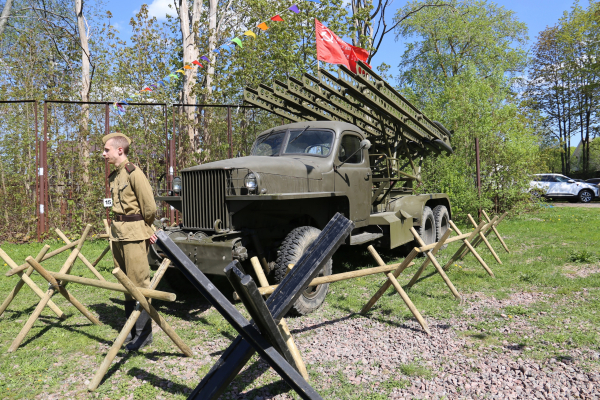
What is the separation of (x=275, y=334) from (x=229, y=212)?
239cm

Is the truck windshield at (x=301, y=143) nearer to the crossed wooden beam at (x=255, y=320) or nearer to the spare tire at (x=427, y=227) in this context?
the spare tire at (x=427, y=227)

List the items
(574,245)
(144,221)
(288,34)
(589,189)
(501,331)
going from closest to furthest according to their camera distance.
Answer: (144,221)
(501,331)
(574,245)
(288,34)
(589,189)

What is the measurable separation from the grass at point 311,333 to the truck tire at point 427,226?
23.8 inches

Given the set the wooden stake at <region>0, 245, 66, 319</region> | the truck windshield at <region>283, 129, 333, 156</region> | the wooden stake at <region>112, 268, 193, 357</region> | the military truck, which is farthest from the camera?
the truck windshield at <region>283, 129, 333, 156</region>

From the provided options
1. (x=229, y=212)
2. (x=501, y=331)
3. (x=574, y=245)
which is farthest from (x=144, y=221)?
(x=574, y=245)

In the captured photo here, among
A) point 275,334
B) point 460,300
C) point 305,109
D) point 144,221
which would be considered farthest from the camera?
point 305,109

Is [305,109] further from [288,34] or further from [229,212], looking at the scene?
[288,34]

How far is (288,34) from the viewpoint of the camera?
14.8 m

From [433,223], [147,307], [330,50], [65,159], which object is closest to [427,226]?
[433,223]

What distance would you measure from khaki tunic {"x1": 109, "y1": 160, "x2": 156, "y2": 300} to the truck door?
2.85 metres

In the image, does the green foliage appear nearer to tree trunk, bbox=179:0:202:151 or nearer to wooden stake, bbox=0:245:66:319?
tree trunk, bbox=179:0:202:151

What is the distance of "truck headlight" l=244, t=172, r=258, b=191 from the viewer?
15.5 ft

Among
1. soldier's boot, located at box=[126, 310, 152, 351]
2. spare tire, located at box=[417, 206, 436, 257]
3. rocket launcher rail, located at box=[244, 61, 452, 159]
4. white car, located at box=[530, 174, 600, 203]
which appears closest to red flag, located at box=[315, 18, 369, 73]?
rocket launcher rail, located at box=[244, 61, 452, 159]

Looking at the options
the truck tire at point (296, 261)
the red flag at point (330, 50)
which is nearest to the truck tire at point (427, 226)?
the red flag at point (330, 50)
